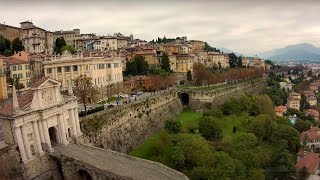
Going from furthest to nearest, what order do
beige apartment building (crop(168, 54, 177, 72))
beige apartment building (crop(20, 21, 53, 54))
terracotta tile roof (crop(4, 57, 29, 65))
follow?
beige apartment building (crop(168, 54, 177, 72)) → beige apartment building (crop(20, 21, 53, 54)) → terracotta tile roof (crop(4, 57, 29, 65))

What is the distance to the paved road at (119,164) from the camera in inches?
802

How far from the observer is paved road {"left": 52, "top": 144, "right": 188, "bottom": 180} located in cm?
2038

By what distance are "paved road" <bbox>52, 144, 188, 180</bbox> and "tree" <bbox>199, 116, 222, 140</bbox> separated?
1827cm

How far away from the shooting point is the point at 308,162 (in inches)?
1848

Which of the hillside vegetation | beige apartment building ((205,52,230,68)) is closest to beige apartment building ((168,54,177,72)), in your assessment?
beige apartment building ((205,52,230,68))

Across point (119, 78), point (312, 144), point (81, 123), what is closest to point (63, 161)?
point (81, 123)

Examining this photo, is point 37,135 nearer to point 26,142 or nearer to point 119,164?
point 26,142

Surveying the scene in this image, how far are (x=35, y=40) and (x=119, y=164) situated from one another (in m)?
53.3

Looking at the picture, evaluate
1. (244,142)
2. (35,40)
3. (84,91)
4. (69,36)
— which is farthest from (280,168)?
(69,36)

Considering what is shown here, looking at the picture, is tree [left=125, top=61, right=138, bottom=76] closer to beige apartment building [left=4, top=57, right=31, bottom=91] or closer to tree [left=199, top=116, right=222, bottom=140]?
beige apartment building [left=4, top=57, right=31, bottom=91]

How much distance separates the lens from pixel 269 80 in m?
96.1

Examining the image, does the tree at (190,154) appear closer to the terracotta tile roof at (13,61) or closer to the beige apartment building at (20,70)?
the beige apartment building at (20,70)

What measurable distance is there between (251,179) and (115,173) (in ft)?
50.9

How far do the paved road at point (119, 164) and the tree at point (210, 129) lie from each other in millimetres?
18271
